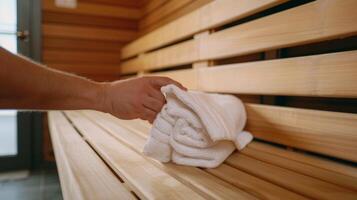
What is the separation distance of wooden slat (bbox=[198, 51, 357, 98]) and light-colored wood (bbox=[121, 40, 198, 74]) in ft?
1.28

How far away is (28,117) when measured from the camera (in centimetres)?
→ 324

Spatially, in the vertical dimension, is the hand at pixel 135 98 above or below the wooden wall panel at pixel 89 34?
below

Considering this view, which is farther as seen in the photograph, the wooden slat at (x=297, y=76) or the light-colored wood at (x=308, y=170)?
the wooden slat at (x=297, y=76)

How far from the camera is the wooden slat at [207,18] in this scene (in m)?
1.36

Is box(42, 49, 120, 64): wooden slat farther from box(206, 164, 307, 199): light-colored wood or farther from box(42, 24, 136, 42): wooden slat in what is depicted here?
box(206, 164, 307, 199): light-colored wood

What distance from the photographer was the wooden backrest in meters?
0.96

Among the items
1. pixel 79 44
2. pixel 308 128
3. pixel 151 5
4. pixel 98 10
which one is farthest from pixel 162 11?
pixel 308 128

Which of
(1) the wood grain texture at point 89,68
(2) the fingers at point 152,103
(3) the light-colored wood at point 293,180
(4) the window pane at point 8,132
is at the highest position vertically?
(1) the wood grain texture at point 89,68

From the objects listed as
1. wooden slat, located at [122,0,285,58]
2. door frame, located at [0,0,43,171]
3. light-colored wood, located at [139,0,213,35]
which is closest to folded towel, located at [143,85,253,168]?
wooden slat, located at [122,0,285,58]

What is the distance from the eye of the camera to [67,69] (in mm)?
3391

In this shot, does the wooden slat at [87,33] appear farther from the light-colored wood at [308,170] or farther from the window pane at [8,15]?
the light-colored wood at [308,170]

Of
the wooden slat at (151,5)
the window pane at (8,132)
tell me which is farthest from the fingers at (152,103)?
the window pane at (8,132)

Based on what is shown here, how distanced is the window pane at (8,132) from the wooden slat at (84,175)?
2.19m

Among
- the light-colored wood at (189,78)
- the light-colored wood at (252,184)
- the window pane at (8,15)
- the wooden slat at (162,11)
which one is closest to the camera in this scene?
the light-colored wood at (252,184)
